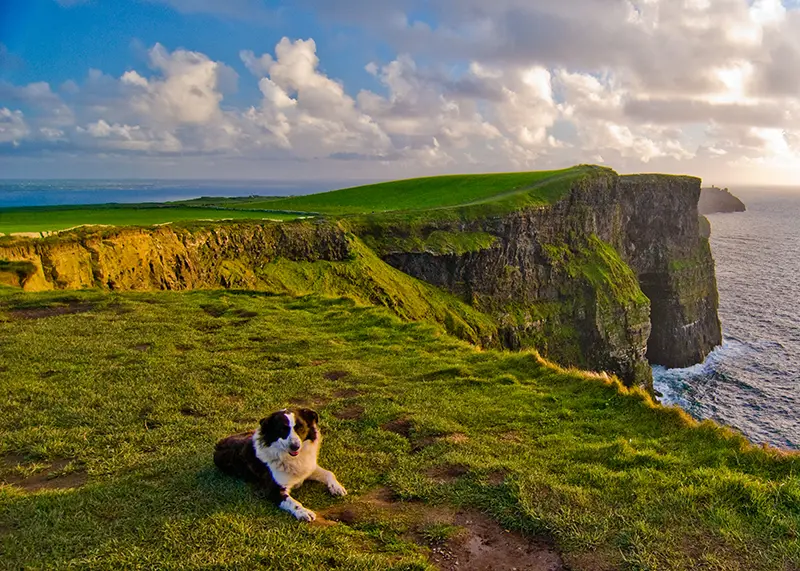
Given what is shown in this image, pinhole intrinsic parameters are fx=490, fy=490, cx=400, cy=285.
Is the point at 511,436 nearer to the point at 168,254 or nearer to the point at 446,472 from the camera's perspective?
the point at 446,472

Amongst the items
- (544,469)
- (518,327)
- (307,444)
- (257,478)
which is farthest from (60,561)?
(518,327)

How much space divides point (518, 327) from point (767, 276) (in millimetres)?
85597

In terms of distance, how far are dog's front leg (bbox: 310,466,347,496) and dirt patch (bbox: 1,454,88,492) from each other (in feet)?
13.9

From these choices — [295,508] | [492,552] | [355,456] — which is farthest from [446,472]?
[295,508]

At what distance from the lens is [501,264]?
65812 millimetres

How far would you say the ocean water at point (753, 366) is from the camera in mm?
54625

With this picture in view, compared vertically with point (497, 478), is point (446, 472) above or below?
below

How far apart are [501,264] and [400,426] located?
2198 inches

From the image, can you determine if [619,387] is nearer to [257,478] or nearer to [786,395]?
[257,478]

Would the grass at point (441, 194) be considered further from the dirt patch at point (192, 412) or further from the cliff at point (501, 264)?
the dirt patch at point (192, 412)

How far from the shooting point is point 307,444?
8.50 meters

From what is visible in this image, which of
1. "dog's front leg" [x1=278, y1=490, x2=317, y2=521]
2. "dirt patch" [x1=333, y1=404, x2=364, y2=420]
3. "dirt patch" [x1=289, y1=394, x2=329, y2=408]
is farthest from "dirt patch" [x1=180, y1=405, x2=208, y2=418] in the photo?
"dog's front leg" [x1=278, y1=490, x2=317, y2=521]

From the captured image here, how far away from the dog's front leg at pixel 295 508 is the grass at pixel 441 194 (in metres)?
62.7

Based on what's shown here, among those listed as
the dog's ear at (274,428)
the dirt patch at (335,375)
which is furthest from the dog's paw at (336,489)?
the dirt patch at (335,375)
